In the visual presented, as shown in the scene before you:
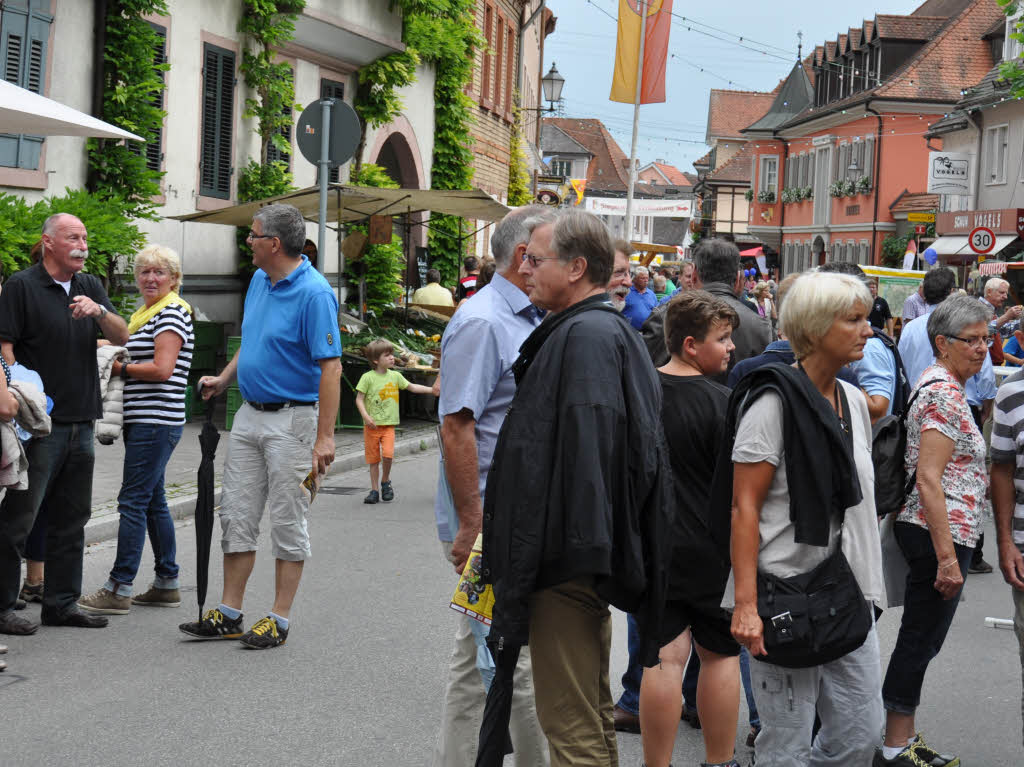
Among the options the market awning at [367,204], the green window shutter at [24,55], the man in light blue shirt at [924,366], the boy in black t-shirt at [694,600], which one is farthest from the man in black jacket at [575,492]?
the market awning at [367,204]

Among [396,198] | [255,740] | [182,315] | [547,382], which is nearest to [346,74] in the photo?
[396,198]

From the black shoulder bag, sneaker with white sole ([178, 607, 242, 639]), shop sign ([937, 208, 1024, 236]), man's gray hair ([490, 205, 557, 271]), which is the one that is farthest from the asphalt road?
shop sign ([937, 208, 1024, 236])

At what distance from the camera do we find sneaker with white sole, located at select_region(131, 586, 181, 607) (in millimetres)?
7656

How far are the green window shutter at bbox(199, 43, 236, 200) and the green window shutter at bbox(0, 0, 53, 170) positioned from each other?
369 centimetres

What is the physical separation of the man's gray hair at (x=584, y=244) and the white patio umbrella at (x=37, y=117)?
4765 mm

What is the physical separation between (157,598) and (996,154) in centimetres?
3483

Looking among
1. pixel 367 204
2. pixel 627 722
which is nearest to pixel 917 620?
pixel 627 722

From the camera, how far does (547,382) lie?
12.1 ft

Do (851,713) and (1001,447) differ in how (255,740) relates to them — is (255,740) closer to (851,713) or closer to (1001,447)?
(851,713)

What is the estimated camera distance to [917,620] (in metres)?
5.32

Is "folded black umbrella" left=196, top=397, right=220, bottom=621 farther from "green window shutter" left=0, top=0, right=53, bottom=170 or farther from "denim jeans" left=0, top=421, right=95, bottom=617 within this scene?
"green window shutter" left=0, top=0, right=53, bottom=170

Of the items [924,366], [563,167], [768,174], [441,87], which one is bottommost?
[924,366]

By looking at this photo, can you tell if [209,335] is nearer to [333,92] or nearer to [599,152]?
[333,92]

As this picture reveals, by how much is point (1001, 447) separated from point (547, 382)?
2.20 m
